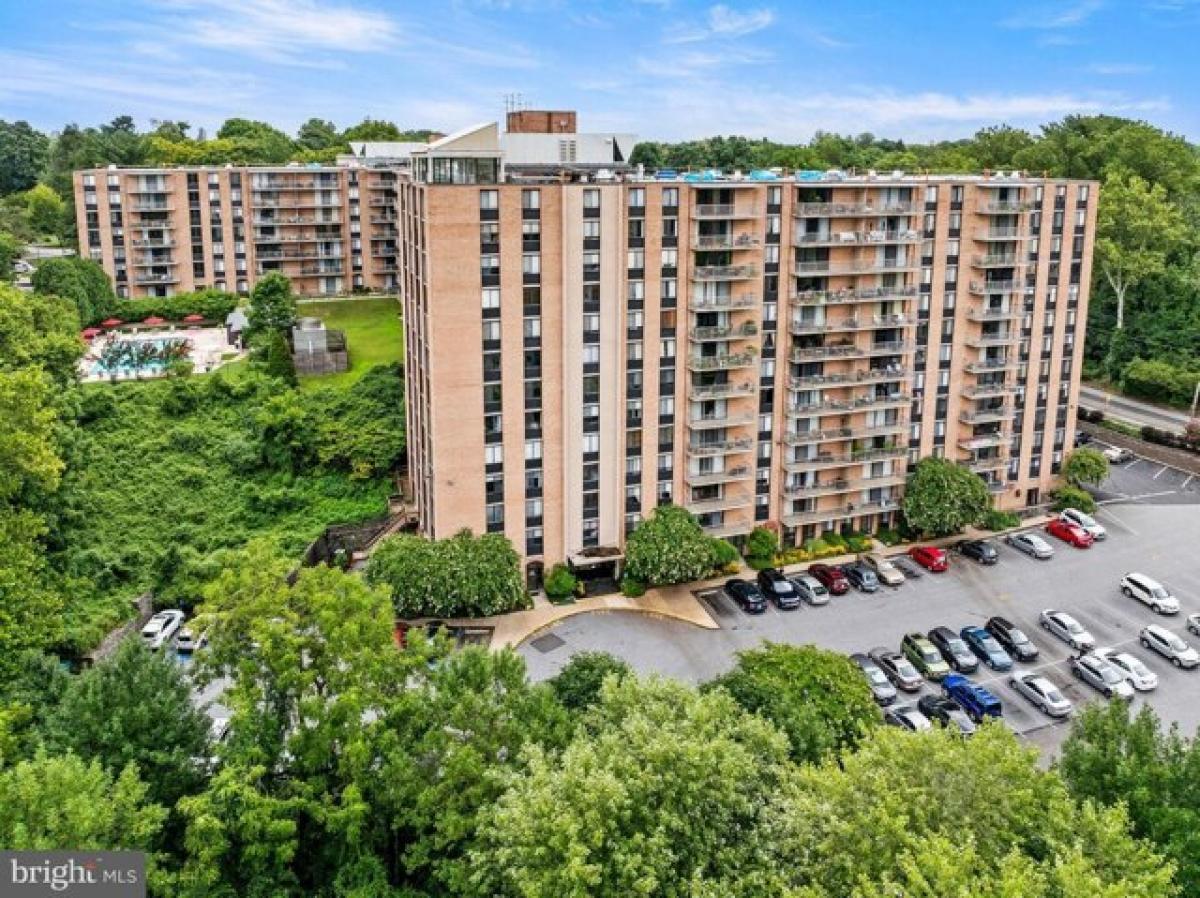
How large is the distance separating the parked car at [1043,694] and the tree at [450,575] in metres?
23.9

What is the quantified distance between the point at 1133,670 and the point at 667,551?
876 inches

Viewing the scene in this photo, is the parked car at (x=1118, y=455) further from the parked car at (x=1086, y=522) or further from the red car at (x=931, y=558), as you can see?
the red car at (x=931, y=558)

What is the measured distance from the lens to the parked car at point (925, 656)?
1751 inches

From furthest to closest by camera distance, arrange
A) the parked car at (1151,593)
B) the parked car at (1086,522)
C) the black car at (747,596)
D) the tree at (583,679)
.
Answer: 1. the parked car at (1086,522)
2. the black car at (747,596)
3. the parked car at (1151,593)
4. the tree at (583,679)

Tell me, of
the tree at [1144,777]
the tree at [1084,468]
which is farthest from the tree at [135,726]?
the tree at [1084,468]

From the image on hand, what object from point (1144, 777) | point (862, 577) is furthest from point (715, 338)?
point (1144, 777)

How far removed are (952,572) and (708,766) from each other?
114ft

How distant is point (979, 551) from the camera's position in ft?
184

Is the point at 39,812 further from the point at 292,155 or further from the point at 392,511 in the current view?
the point at 292,155

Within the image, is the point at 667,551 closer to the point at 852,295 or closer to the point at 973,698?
the point at 973,698

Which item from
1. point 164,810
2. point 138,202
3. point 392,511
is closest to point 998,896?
point 164,810

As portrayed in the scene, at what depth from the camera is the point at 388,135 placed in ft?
498

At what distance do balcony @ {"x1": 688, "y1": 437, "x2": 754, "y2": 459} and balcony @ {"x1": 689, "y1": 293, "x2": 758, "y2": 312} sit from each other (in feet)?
24.0

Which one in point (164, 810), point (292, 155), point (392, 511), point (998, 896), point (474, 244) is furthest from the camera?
point (292, 155)
